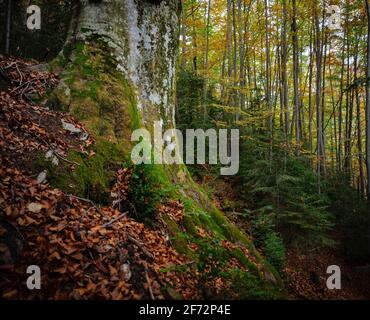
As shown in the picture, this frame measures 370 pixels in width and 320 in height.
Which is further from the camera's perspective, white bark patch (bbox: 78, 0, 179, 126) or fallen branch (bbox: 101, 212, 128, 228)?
white bark patch (bbox: 78, 0, 179, 126)

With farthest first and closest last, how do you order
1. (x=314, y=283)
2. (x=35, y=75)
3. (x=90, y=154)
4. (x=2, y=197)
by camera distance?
1. (x=314, y=283)
2. (x=35, y=75)
3. (x=90, y=154)
4. (x=2, y=197)

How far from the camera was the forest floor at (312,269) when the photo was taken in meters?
7.11

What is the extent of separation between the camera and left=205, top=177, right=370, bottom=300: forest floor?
711cm

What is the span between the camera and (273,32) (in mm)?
16062

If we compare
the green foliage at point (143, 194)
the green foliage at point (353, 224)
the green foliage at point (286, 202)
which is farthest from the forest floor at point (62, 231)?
the green foliage at point (353, 224)

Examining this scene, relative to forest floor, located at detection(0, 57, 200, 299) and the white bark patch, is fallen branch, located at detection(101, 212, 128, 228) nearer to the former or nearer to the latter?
forest floor, located at detection(0, 57, 200, 299)

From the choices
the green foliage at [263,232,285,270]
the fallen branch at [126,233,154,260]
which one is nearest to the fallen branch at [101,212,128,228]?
the fallen branch at [126,233,154,260]

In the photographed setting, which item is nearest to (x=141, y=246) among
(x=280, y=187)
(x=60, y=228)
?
(x=60, y=228)

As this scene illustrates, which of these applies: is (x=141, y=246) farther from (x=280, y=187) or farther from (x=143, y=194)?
(x=280, y=187)

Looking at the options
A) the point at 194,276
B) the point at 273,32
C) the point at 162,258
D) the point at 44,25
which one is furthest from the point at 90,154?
the point at 273,32

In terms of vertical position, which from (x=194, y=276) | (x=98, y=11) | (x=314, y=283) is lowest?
(x=314, y=283)

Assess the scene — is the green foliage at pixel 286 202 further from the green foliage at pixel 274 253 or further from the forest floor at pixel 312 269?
the green foliage at pixel 274 253

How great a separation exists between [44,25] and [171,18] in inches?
197

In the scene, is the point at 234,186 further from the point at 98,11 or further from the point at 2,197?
the point at 2,197
